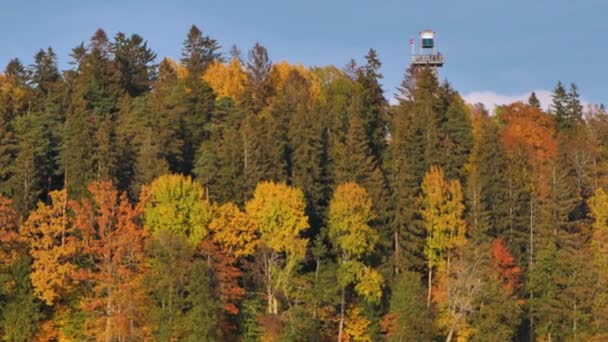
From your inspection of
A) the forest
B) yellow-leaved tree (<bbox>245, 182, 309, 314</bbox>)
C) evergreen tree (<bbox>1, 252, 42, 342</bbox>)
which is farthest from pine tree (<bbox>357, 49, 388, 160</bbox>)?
evergreen tree (<bbox>1, 252, 42, 342</bbox>)

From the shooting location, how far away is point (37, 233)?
66.3 metres

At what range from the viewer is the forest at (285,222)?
61250 millimetres

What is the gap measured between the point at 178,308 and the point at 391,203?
2198 cm

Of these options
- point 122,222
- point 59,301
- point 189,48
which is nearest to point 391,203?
point 122,222

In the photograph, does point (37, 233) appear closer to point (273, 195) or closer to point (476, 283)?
point (273, 195)

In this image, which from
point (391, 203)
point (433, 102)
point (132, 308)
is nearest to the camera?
point (132, 308)

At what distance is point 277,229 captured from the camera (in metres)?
67.8

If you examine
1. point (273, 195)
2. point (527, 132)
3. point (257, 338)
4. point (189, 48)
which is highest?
point (189, 48)

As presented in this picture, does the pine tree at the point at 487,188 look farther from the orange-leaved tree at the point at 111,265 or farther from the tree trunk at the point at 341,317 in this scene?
the orange-leaved tree at the point at 111,265

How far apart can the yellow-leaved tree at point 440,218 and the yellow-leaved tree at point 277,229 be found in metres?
10.3

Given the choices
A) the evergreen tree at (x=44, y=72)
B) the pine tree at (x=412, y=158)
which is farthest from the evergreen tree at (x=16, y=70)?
the pine tree at (x=412, y=158)

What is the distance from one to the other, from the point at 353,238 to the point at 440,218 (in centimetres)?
830

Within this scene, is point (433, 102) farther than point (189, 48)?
No

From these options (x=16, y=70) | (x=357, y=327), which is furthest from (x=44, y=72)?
(x=357, y=327)
